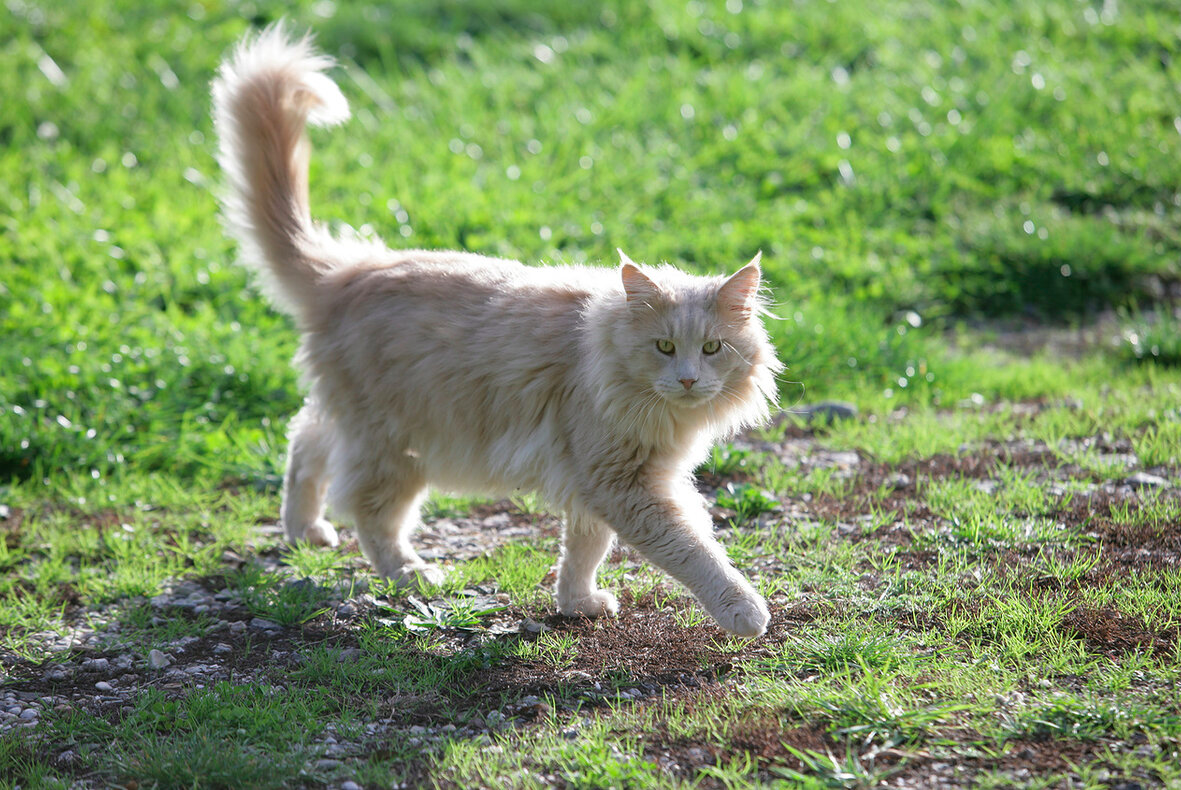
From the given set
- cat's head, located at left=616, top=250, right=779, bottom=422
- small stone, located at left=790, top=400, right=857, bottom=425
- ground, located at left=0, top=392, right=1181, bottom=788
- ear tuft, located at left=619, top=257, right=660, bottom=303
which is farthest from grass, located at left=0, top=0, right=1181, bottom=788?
ear tuft, located at left=619, top=257, right=660, bottom=303

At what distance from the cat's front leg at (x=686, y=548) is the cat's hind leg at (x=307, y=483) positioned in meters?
1.32

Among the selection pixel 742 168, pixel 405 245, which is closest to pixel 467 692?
pixel 405 245

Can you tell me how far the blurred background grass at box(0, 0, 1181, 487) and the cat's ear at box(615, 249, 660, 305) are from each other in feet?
7.77

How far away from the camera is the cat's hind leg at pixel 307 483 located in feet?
13.4

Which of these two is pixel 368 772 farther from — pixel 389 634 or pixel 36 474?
pixel 36 474

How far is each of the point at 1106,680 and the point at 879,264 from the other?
421 cm

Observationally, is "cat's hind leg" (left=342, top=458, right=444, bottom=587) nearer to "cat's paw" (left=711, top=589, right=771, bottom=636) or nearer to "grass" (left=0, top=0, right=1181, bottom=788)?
"grass" (left=0, top=0, right=1181, bottom=788)

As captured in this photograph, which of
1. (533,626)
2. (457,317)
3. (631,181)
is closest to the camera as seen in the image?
(533,626)

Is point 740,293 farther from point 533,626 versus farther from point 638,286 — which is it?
point 533,626

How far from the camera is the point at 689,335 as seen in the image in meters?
3.25

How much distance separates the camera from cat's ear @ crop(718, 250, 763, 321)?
3266mm

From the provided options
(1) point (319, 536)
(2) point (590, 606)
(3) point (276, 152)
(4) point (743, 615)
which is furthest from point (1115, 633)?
(3) point (276, 152)

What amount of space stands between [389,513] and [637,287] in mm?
1310

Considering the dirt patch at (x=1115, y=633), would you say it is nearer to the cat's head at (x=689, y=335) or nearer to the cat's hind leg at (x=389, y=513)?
the cat's head at (x=689, y=335)
